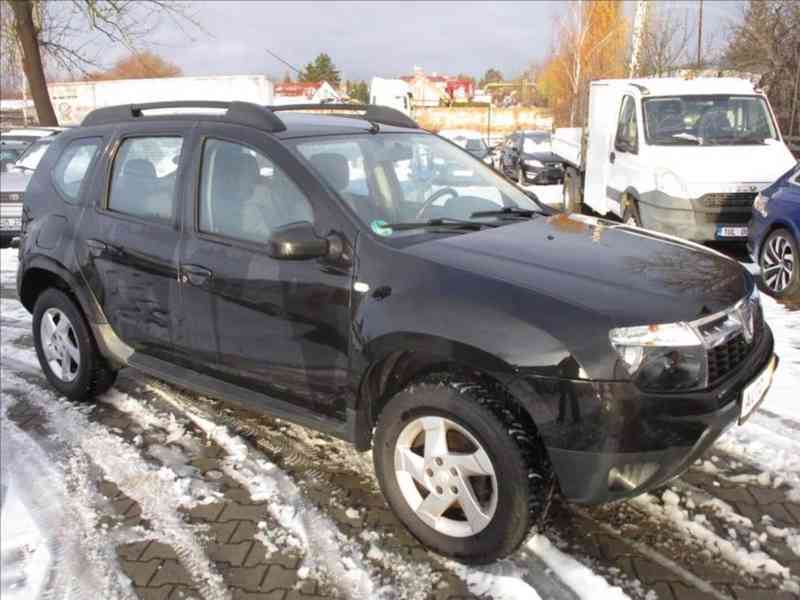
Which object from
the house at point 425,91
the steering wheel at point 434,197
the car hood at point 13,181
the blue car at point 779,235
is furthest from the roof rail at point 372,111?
the house at point 425,91

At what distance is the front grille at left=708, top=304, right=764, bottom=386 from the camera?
263 centimetres

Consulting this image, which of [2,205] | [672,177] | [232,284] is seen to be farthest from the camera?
[2,205]

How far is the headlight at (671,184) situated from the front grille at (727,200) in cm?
22

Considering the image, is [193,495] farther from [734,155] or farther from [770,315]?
[734,155]

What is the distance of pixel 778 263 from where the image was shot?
678 centimetres

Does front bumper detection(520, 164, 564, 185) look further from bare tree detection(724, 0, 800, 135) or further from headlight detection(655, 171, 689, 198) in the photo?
headlight detection(655, 171, 689, 198)

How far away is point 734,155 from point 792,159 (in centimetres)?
75

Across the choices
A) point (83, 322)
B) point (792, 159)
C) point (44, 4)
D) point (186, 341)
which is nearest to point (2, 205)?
point (83, 322)

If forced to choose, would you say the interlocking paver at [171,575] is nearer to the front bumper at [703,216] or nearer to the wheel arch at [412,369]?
the wheel arch at [412,369]

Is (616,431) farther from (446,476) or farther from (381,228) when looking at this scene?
(381,228)

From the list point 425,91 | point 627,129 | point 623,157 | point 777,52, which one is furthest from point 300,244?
point 425,91

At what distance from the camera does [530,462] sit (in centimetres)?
264

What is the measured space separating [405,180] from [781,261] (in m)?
4.76

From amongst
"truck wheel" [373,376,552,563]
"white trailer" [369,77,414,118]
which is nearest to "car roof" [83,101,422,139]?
"truck wheel" [373,376,552,563]
